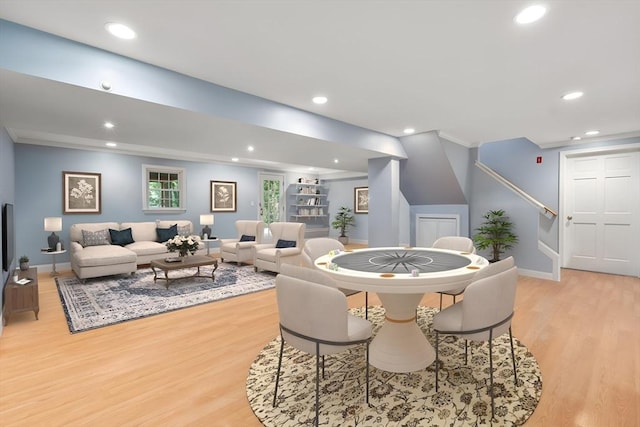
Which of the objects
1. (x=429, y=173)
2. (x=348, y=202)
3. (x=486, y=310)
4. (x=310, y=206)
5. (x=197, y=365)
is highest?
(x=429, y=173)

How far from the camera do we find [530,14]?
1962mm

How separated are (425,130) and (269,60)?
308 centimetres

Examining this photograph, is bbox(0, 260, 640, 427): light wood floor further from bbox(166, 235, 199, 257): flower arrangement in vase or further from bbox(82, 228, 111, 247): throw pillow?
bbox(82, 228, 111, 247): throw pillow

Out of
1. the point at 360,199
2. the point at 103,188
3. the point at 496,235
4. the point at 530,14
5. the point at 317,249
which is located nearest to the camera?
the point at 530,14

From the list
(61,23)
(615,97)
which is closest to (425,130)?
(615,97)

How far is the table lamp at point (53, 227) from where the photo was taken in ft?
17.3

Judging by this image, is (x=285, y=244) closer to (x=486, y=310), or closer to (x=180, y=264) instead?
(x=180, y=264)

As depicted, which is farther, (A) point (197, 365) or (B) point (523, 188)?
(B) point (523, 188)

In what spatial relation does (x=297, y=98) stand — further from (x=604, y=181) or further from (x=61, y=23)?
(x=604, y=181)

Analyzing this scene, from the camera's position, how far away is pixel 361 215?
32.6 ft

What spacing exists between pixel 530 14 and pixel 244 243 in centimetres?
550

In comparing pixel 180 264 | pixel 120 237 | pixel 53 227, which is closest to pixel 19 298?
pixel 180 264

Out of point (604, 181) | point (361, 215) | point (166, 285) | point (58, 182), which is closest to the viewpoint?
point (166, 285)

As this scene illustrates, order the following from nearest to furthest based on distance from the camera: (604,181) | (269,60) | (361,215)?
1. (269,60)
2. (604,181)
3. (361,215)
